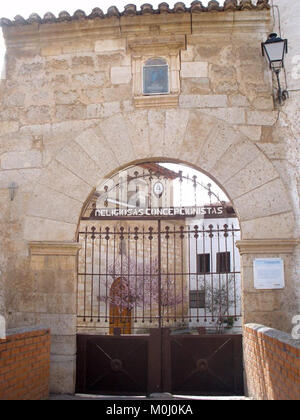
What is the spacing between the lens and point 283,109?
5566 mm

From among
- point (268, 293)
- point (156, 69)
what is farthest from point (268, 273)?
point (156, 69)

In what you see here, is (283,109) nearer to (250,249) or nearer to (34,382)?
(250,249)

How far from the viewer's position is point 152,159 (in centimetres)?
563

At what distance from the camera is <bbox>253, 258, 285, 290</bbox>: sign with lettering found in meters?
5.12

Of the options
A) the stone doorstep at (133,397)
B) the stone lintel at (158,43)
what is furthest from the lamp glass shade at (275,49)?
the stone doorstep at (133,397)

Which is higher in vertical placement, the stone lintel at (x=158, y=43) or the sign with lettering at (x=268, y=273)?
the stone lintel at (x=158, y=43)

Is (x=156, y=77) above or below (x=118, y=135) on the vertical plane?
above

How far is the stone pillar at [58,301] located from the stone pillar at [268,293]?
1998 millimetres

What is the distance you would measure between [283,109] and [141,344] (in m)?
3.38

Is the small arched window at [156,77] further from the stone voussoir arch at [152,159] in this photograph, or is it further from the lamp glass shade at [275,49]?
the lamp glass shade at [275,49]

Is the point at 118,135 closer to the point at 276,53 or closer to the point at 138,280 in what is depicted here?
the point at 276,53

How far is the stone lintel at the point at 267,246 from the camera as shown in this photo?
5.15 meters

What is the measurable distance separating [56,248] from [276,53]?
350 centimetres
